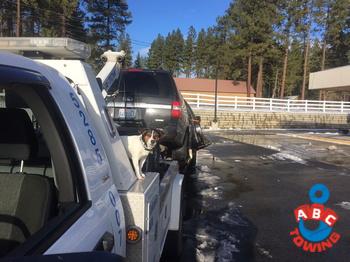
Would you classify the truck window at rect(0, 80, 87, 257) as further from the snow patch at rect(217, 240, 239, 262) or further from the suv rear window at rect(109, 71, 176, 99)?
the suv rear window at rect(109, 71, 176, 99)

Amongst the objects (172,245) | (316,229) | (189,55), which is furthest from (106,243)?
(189,55)

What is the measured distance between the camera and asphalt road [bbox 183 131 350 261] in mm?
5188

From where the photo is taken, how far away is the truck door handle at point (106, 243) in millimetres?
2026

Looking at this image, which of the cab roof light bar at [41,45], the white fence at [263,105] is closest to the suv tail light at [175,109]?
the cab roof light bar at [41,45]

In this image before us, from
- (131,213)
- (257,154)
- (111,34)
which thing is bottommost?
(257,154)

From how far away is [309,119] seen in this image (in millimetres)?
38594

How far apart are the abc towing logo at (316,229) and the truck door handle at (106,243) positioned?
12.2 ft

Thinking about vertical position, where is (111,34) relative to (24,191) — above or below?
above

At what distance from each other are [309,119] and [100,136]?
124 ft

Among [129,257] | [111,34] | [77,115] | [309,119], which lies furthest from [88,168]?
[111,34]

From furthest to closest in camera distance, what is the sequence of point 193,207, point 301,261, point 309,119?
point 309,119 < point 193,207 < point 301,261

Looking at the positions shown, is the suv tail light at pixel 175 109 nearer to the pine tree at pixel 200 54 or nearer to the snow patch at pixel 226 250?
the snow patch at pixel 226 250

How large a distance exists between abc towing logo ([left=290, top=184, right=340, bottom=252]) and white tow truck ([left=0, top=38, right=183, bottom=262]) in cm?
317

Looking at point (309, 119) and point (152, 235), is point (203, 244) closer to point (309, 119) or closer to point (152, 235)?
point (152, 235)
